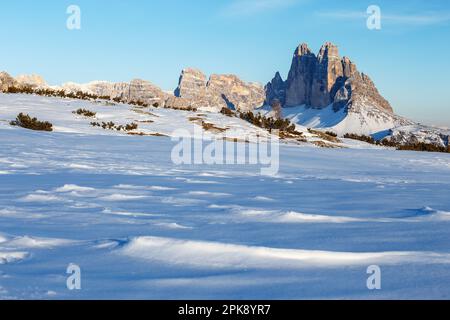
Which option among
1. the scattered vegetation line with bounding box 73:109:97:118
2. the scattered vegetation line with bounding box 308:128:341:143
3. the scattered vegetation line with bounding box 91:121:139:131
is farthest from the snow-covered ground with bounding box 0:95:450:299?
the scattered vegetation line with bounding box 308:128:341:143

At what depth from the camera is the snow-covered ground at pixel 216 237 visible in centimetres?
233

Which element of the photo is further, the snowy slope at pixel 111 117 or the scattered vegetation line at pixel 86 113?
the scattered vegetation line at pixel 86 113

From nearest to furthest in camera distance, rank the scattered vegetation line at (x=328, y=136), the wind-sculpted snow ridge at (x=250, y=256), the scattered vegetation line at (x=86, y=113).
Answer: the wind-sculpted snow ridge at (x=250, y=256), the scattered vegetation line at (x=86, y=113), the scattered vegetation line at (x=328, y=136)

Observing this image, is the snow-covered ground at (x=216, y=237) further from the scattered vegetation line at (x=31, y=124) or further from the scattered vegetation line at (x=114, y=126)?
the scattered vegetation line at (x=114, y=126)

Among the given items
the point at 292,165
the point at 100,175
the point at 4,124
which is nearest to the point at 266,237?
the point at 100,175

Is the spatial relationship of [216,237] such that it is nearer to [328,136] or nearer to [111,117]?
[111,117]

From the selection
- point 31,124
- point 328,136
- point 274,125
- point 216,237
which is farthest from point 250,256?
point 328,136

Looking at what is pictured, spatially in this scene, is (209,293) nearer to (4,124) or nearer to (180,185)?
(180,185)

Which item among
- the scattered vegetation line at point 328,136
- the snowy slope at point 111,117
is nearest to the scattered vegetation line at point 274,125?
the scattered vegetation line at point 328,136

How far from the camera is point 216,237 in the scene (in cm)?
339

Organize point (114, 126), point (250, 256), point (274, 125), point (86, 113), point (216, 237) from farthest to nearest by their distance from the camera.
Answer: point (274, 125)
point (86, 113)
point (114, 126)
point (216, 237)
point (250, 256)

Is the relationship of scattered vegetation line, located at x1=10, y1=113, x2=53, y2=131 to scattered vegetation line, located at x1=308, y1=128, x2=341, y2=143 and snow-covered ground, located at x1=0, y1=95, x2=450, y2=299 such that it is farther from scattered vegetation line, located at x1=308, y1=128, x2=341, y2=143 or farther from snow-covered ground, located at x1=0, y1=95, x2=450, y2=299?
scattered vegetation line, located at x1=308, y1=128, x2=341, y2=143

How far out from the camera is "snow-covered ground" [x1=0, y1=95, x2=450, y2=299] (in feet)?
7.66

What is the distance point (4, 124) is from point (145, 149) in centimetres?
678
